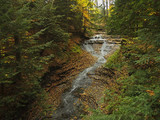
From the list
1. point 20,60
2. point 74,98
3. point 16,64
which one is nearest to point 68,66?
point 74,98

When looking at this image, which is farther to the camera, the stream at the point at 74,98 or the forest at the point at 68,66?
the stream at the point at 74,98

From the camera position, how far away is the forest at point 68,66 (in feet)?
12.7

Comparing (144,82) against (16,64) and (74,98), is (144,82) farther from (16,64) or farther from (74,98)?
(16,64)

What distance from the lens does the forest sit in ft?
12.7

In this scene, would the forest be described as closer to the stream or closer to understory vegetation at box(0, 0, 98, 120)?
understory vegetation at box(0, 0, 98, 120)

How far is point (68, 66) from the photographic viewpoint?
474 inches

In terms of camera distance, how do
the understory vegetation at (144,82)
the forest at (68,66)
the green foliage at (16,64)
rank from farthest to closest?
1. the green foliage at (16,64)
2. the forest at (68,66)
3. the understory vegetation at (144,82)

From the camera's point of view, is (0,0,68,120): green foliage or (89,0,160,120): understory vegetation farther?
(0,0,68,120): green foliage

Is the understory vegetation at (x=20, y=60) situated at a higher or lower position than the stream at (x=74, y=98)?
higher

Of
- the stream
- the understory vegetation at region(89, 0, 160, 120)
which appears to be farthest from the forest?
the stream

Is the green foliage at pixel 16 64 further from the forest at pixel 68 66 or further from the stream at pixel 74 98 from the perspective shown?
the stream at pixel 74 98

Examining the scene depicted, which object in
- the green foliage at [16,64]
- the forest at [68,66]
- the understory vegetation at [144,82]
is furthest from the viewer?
the green foliage at [16,64]

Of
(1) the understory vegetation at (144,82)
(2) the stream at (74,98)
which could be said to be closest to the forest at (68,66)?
(1) the understory vegetation at (144,82)

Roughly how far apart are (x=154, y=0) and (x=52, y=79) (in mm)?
9587
